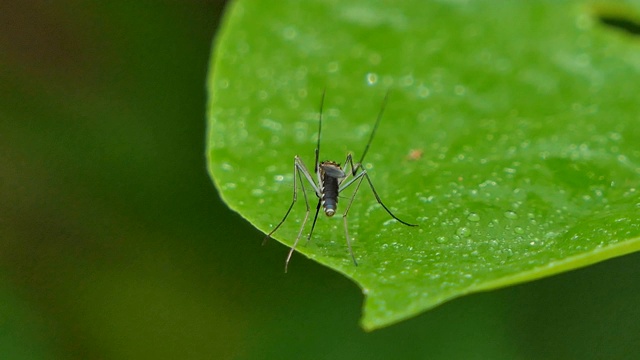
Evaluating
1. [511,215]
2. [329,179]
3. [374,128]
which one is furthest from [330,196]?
[511,215]

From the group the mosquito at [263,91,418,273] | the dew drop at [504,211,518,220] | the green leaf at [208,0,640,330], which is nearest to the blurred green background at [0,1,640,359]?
the green leaf at [208,0,640,330]

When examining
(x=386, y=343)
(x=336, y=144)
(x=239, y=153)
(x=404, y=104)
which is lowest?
(x=386, y=343)

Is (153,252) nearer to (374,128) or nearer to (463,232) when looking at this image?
(374,128)

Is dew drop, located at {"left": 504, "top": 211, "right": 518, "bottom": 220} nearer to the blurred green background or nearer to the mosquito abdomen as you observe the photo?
the mosquito abdomen

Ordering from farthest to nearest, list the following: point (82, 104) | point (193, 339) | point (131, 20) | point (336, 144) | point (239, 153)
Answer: point (131, 20) → point (82, 104) → point (193, 339) → point (336, 144) → point (239, 153)

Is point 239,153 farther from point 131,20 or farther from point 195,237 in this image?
point 131,20

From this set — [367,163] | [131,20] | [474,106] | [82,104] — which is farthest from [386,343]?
[131,20]
